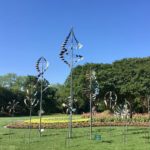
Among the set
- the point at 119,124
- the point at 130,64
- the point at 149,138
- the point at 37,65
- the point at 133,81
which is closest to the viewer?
the point at 149,138

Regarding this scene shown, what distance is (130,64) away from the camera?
62469mm

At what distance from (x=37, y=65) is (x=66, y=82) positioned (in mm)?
44684

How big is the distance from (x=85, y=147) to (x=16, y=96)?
3032 inches

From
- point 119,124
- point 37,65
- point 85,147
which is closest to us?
point 85,147

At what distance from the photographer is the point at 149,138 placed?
68.1 feet

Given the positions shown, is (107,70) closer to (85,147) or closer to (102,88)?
(102,88)

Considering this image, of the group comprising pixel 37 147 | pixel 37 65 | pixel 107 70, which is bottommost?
pixel 37 147

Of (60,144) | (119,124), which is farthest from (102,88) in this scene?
(60,144)

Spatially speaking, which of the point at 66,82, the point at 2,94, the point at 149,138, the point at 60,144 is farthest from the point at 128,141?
the point at 2,94

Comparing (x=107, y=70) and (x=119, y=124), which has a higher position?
(x=107, y=70)

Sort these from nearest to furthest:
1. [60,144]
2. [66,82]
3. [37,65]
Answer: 1. [60,144]
2. [37,65]
3. [66,82]

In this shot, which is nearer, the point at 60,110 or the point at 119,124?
the point at 119,124

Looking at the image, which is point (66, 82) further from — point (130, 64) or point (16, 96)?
point (16, 96)

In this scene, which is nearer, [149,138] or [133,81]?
[149,138]
